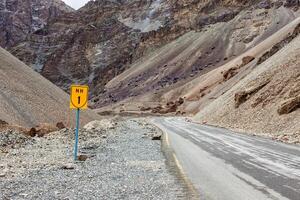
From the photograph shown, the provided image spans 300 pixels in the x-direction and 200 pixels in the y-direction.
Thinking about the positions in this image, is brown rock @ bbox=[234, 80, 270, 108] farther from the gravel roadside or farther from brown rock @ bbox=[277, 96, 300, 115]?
the gravel roadside

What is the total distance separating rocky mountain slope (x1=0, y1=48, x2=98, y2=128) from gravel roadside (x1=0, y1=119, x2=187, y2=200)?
10272mm

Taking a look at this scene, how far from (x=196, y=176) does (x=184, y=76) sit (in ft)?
353

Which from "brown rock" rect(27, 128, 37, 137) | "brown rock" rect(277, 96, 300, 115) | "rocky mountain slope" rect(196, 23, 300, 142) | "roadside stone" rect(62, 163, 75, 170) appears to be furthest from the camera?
"brown rock" rect(277, 96, 300, 115)

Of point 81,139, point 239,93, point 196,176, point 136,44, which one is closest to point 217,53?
point 136,44

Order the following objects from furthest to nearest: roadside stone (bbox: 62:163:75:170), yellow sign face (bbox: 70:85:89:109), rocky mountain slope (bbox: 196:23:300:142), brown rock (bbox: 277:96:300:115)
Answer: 1. brown rock (bbox: 277:96:300:115)
2. rocky mountain slope (bbox: 196:23:300:142)
3. yellow sign face (bbox: 70:85:89:109)
4. roadside stone (bbox: 62:163:75:170)

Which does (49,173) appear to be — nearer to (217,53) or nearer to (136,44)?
(217,53)

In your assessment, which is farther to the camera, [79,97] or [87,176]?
[79,97]

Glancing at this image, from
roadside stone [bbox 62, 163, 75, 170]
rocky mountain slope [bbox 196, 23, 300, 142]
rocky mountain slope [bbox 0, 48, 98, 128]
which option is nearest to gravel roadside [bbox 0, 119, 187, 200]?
roadside stone [bbox 62, 163, 75, 170]

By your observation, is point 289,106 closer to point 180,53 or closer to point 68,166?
point 68,166

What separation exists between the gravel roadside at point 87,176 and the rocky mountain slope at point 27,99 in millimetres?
10272

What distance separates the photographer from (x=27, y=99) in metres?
32.1

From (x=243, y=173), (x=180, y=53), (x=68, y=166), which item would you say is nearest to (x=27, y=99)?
(x=68, y=166)

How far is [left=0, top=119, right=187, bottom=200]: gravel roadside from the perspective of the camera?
9.24 m

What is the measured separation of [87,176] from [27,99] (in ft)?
71.9
